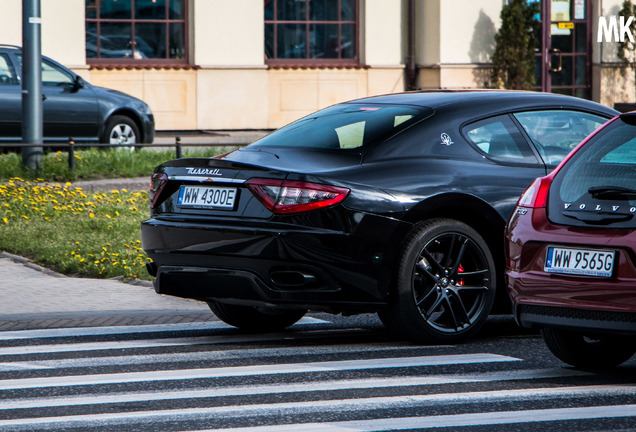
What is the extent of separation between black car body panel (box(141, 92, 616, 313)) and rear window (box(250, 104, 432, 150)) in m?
0.05

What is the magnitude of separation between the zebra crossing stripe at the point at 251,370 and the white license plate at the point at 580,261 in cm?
92

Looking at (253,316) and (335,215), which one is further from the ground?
(335,215)

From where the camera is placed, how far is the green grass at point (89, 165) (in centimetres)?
1516

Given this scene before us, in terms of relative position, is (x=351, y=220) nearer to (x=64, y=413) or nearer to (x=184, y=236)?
(x=184, y=236)

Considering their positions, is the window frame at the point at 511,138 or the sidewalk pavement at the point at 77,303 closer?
the window frame at the point at 511,138

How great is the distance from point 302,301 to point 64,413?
168 centimetres

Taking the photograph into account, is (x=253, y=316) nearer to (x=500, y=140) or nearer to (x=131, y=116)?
(x=500, y=140)

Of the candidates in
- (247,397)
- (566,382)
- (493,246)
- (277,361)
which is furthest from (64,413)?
(493,246)

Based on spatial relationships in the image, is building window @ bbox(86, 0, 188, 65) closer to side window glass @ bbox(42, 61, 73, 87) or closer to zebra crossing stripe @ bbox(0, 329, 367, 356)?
side window glass @ bbox(42, 61, 73, 87)

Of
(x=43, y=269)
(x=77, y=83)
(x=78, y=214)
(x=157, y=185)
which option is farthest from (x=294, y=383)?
(x=77, y=83)

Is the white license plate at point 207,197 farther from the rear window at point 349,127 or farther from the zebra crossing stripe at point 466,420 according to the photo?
the zebra crossing stripe at point 466,420

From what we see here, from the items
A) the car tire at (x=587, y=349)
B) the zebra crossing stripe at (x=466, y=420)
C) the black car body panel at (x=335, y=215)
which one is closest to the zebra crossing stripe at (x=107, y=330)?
the black car body panel at (x=335, y=215)

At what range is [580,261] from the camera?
6355 millimetres

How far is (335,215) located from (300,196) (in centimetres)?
21
